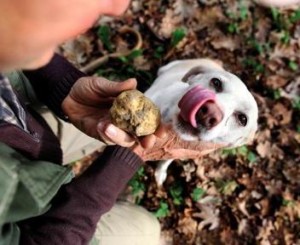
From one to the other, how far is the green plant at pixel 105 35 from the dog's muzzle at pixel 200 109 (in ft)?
5.56

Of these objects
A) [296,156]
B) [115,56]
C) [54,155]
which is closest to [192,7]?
[115,56]

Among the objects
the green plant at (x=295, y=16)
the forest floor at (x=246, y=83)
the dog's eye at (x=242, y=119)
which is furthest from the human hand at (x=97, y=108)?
the green plant at (x=295, y=16)

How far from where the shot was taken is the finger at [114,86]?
243cm

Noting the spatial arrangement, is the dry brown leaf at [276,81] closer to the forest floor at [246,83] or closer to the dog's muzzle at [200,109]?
the forest floor at [246,83]

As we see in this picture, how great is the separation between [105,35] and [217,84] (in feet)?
5.02

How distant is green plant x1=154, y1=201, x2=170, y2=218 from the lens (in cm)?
365

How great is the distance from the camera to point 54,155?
8.24ft

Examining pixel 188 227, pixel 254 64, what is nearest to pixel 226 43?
pixel 254 64

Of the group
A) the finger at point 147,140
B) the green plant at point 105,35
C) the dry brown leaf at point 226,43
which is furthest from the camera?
the dry brown leaf at point 226,43

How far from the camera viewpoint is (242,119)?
289cm

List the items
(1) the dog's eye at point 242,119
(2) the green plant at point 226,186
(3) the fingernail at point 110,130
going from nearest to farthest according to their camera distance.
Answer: (3) the fingernail at point 110,130 < (1) the dog's eye at point 242,119 < (2) the green plant at point 226,186

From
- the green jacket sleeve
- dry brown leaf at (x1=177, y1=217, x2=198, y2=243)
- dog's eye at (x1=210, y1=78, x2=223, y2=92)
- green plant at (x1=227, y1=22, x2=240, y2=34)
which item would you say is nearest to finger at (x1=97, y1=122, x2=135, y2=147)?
the green jacket sleeve

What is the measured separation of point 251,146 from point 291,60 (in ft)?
3.14

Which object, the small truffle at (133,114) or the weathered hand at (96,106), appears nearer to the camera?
the small truffle at (133,114)
